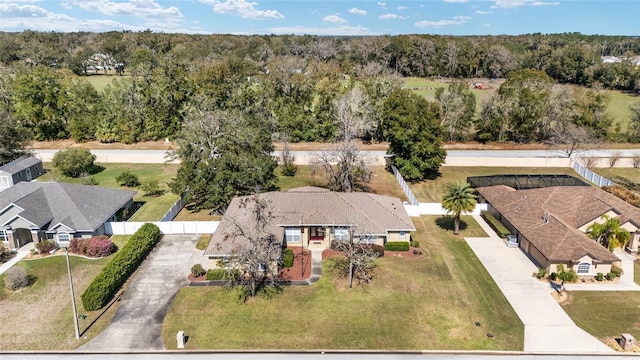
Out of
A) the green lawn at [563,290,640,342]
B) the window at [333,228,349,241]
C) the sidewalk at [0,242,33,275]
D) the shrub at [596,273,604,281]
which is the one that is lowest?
the green lawn at [563,290,640,342]

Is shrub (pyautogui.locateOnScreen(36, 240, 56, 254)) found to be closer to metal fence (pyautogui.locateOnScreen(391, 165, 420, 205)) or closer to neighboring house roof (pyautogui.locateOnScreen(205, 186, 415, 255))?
neighboring house roof (pyautogui.locateOnScreen(205, 186, 415, 255))

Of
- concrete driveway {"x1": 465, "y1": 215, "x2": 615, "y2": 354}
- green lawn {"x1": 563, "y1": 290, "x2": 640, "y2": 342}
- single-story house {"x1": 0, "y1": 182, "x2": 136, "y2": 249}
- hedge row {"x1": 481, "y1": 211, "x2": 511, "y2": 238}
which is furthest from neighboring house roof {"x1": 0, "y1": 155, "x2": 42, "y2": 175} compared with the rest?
green lawn {"x1": 563, "y1": 290, "x2": 640, "y2": 342}

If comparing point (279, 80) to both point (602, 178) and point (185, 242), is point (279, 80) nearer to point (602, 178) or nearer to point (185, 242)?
point (185, 242)

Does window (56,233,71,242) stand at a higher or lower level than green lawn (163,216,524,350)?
higher

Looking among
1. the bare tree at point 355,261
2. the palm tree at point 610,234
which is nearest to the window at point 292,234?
the bare tree at point 355,261

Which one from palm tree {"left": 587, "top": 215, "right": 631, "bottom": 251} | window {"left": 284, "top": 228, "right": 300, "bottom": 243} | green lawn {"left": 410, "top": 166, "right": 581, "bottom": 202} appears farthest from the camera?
green lawn {"left": 410, "top": 166, "right": 581, "bottom": 202}

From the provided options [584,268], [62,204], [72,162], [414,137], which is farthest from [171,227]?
[584,268]

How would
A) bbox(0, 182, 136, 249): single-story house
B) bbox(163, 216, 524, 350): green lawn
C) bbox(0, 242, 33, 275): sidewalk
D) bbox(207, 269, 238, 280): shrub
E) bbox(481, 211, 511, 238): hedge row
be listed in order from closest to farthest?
bbox(163, 216, 524, 350): green lawn → bbox(207, 269, 238, 280): shrub → bbox(0, 242, 33, 275): sidewalk → bbox(0, 182, 136, 249): single-story house → bbox(481, 211, 511, 238): hedge row

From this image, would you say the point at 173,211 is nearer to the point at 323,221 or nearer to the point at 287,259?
the point at 287,259

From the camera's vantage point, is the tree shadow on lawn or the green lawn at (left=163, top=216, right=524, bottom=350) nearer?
the green lawn at (left=163, top=216, right=524, bottom=350)
